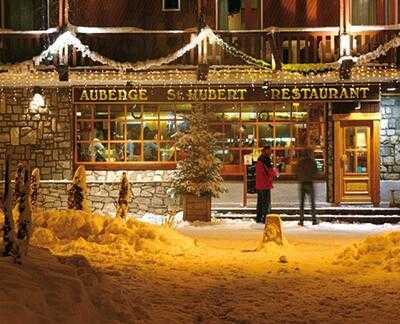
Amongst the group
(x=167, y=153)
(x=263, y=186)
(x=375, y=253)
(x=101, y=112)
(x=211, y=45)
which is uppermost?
(x=211, y=45)

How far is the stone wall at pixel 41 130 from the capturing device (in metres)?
19.6

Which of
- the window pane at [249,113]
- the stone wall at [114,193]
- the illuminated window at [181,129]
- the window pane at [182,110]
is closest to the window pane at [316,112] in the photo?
the illuminated window at [181,129]

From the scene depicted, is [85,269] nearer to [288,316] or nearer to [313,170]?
[288,316]

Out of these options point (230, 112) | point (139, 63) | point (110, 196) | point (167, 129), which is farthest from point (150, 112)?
point (110, 196)

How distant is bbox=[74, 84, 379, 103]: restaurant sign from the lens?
18.6 m

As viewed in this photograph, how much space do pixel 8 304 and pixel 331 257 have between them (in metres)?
6.77

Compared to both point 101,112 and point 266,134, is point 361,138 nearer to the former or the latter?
point 266,134

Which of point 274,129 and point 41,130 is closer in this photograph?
point 41,130

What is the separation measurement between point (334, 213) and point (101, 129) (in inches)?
267

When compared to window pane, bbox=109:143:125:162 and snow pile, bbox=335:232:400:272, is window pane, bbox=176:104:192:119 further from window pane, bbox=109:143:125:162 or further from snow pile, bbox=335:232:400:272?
snow pile, bbox=335:232:400:272

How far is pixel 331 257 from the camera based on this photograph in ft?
37.9

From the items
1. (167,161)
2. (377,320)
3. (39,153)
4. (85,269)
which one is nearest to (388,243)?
(377,320)

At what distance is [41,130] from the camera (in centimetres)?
1964

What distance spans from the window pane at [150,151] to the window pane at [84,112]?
1.75 meters
